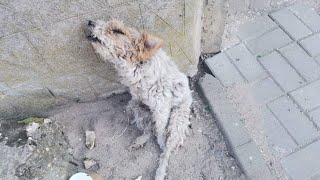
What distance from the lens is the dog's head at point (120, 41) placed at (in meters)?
3.26

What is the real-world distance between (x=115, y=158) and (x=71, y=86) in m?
1.05

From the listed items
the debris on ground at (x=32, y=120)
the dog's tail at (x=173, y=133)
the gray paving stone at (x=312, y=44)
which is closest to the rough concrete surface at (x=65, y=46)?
the debris on ground at (x=32, y=120)

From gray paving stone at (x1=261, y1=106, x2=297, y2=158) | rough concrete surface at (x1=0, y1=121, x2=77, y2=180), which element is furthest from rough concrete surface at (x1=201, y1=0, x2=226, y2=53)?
rough concrete surface at (x1=0, y1=121, x2=77, y2=180)

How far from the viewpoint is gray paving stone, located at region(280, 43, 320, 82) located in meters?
4.57

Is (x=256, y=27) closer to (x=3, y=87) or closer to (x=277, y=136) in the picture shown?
(x=277, y=136)

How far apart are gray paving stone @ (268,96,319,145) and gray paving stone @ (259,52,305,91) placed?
0.72ft

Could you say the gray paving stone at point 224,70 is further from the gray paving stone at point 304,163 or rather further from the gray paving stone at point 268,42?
the gray paving stone at point 304,163

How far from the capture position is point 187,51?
4297 millimetres

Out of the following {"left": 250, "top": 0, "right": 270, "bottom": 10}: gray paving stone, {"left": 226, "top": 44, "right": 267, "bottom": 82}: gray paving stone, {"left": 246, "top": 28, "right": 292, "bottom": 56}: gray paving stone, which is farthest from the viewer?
{"left": 250, "top": 0, "right": 270, "bottom": 10}: gray paving stone

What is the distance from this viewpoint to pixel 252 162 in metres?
4.04

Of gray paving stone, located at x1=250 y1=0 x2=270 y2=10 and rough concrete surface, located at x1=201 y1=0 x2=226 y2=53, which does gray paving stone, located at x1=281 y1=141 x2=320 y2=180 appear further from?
gray paving stone, located at x1=250 y1=0 x2=270 y2=10

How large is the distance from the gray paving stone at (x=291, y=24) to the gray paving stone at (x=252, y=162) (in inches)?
71.6

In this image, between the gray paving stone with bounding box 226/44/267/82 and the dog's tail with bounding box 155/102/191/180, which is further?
the gray paving stone with bounding box 226/44/267/82

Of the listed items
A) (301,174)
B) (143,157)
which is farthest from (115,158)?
(301,174)
